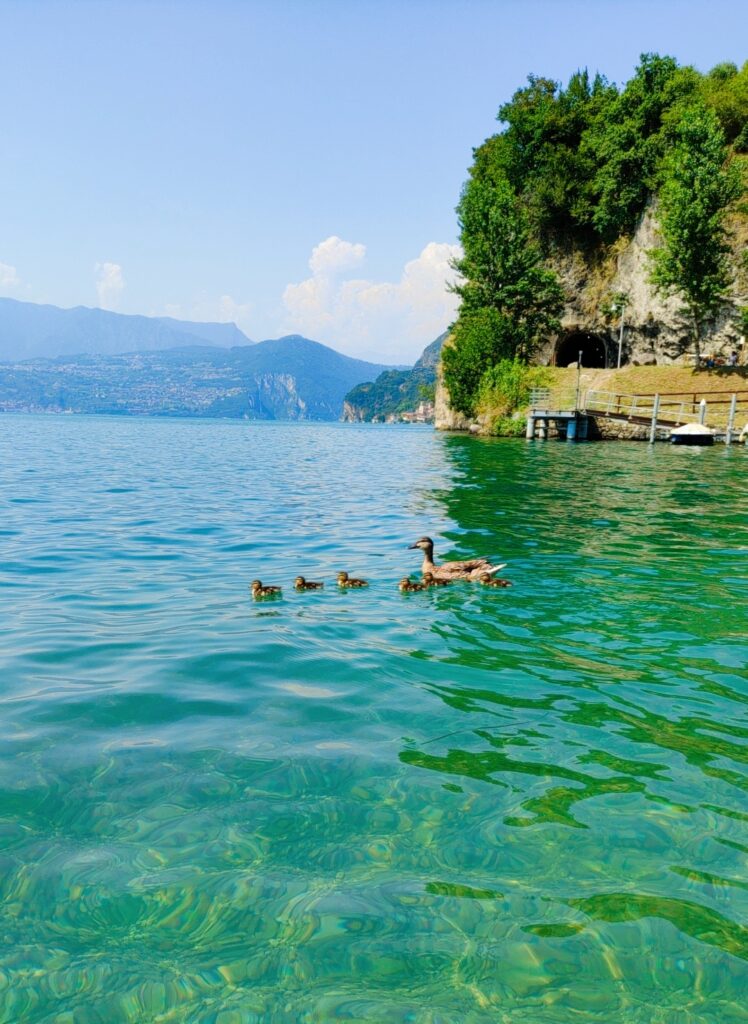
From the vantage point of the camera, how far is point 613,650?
8.75 m

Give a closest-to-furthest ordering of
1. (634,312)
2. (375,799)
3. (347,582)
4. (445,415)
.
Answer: (375,799), (347,582), (634,312), (445,415)

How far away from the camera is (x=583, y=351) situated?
95.1 meters

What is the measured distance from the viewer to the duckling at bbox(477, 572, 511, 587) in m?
11.8

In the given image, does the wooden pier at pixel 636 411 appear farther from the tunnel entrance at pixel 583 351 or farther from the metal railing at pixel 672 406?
the tunnel entrance at pixel 583 351

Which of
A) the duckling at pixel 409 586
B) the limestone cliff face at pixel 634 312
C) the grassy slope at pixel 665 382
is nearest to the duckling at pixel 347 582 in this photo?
the duckling at pixel 409 586

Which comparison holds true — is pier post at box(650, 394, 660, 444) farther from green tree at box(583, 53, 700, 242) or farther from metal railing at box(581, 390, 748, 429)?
green tree at box(583, 53, 700, 242)

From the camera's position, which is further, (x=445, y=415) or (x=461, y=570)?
(x=445, y=415)

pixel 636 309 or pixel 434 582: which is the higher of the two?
pixel 636 309

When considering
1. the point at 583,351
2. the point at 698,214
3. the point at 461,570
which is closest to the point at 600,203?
the point at 698,214

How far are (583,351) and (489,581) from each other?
90303mm

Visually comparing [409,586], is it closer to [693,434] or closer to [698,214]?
[693,434]

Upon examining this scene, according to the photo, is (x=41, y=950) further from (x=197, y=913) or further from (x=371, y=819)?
(x=371, y=819)

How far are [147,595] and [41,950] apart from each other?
26.3ft

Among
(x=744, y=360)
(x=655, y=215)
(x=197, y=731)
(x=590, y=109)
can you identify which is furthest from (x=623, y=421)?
(x=197, y=731)
